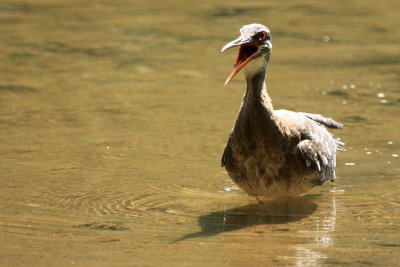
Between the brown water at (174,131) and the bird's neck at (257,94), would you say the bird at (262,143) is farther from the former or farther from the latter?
the brown water at (174,131)

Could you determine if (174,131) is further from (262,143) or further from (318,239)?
(318,239)

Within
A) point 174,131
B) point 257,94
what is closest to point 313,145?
point 257,94

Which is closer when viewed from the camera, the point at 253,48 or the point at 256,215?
the point at 253,48

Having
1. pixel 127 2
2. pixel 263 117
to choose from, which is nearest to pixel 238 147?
pixel 263 117

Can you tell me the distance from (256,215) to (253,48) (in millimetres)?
1632

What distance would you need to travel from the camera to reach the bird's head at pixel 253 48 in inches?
282

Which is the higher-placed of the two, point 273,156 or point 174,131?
point 273,156

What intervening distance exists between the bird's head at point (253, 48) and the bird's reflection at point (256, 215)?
139 cm

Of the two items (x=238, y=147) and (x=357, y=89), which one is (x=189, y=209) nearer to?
(x=238, y=147)

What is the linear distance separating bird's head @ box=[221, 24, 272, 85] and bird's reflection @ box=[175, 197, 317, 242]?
1.39 m

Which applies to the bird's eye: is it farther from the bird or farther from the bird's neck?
the bird's neck

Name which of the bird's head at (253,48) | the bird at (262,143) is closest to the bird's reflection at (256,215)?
the bird at (262,143)

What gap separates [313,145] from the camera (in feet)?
24.8

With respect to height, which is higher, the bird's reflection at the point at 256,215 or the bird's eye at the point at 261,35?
the bird's eye at the point at 261,35
